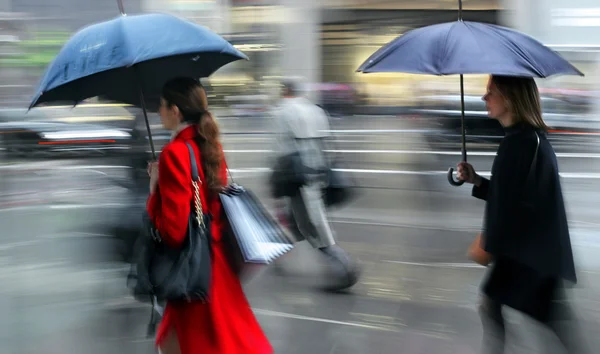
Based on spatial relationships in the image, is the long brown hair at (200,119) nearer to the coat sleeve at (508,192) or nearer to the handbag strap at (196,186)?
the handbag strap at (196,186)

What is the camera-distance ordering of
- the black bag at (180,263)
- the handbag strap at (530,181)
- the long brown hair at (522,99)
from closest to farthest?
the black bag at (180,263) < the handbag strap at (530,181) < the long brown hair at (522,99)

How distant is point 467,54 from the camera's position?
315cm

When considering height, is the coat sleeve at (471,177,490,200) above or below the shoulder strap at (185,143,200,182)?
below

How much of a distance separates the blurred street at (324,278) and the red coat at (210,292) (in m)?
1.37

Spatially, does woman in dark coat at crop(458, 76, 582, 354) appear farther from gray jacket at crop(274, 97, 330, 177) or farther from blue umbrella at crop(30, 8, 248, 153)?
gray jacket at crop(274, 97, 330, 177)

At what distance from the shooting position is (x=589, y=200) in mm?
9500

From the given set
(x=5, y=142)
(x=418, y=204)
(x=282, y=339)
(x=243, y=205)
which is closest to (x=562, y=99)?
(x=418, y=204)

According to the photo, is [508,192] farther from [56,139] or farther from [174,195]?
[56,139]

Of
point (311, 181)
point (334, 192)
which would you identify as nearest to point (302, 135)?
point (311, 181)

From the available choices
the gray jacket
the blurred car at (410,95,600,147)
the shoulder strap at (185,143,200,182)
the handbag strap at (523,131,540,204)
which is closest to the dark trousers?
the handbag strap at (523,131,540,204)

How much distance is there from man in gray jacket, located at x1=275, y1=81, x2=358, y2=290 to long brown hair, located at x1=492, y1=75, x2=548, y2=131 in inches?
98.5

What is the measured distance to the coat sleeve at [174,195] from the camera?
2887 millimetres

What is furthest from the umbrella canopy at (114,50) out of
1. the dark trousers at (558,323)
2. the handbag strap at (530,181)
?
the dark trousers at (558,323)

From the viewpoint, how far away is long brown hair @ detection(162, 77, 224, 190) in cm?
309
